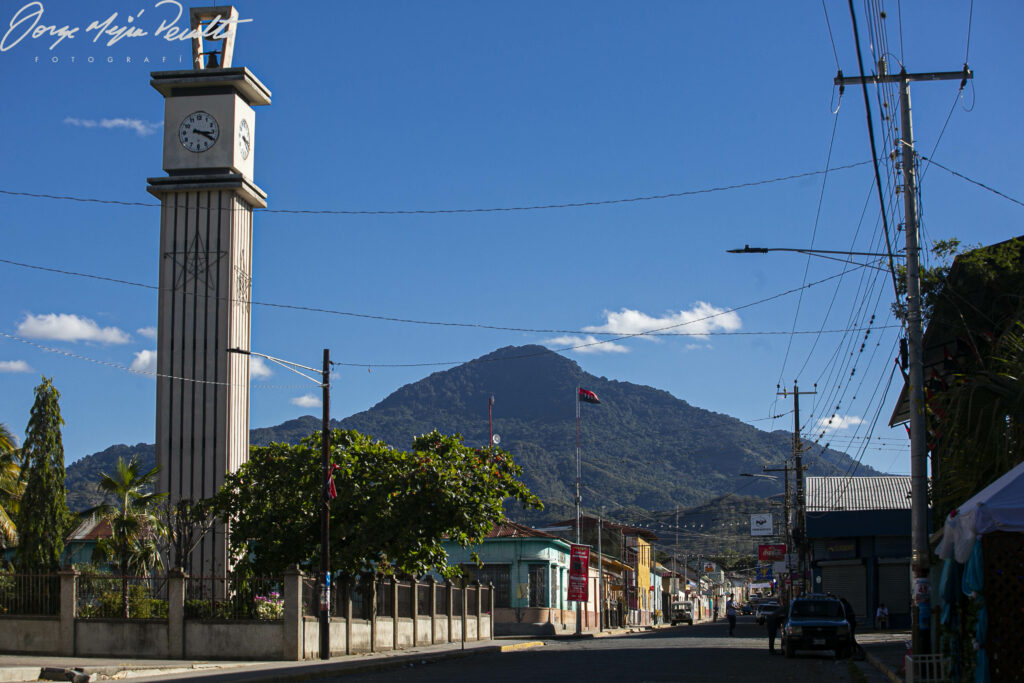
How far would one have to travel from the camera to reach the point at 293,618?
27.4 metres

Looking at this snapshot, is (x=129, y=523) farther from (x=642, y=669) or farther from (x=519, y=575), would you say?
(x=519, y=575)

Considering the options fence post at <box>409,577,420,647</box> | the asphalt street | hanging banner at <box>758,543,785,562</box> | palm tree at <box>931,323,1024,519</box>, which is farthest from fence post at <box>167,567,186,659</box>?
hanging banner at <box>758,543,785,562</box>

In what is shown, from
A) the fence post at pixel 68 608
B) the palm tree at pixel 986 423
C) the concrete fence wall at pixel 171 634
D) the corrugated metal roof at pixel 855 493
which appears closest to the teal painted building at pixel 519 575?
the corrugated metal roof at pixel 855 493

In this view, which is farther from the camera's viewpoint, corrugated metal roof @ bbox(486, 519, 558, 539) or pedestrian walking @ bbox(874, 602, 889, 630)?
corrugated metal roof @ bbox(486, 519, 558, 539)

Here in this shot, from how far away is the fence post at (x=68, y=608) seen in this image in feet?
92.6

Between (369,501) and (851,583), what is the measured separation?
36.4 meters

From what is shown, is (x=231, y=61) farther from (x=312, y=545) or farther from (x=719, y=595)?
(x=719, y=595)

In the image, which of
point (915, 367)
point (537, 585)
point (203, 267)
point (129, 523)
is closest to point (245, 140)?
point (203, 267)

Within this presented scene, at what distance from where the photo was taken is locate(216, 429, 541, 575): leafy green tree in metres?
32.3

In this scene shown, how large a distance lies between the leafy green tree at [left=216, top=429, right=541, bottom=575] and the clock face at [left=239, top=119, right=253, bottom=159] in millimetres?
24943

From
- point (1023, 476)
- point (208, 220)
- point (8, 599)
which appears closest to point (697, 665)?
point (1023, 476)

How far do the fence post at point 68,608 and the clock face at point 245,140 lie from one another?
1244 inches

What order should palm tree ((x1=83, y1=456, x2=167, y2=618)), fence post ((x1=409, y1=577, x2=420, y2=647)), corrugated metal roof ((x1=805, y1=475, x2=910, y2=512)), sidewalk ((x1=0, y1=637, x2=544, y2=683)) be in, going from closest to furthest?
sidewalk ((x1=0, y1=637, x2=544, y2=683))
fence post ((x1=409, y1=577, x2=420, y2=647))
palm tree ((x1=83, y1=456, x2=167, y2=618))
corrugated metal roof ((x1=805, y1=475, x2=910, y2=512))

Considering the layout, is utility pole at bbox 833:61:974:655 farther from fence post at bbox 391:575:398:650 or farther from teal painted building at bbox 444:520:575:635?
teal painted building at bbox 444:520:575:635
